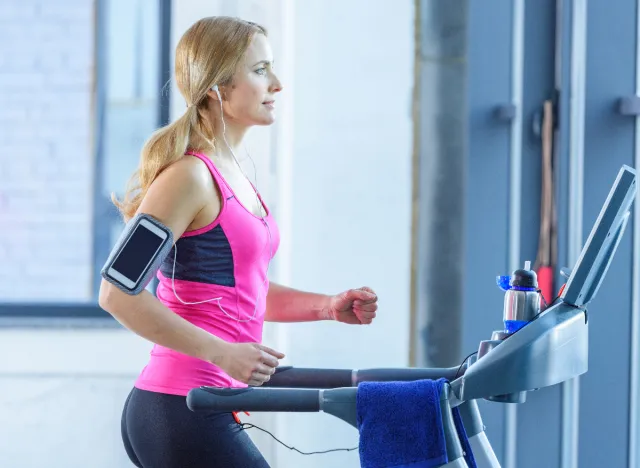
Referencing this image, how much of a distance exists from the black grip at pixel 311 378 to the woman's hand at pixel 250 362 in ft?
0.68

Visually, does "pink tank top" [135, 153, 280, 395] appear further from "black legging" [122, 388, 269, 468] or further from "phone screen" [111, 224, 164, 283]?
"phone screen" [111, 224, 164, 283]

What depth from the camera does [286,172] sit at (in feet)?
7.93

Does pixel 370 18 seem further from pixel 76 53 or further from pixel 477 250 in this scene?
pixel 76 53

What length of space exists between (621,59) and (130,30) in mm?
1484

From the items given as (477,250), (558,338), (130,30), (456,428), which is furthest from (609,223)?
(130,30)

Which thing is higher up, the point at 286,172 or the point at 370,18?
the point at 370,18

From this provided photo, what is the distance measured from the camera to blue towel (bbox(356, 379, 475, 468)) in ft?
3.73

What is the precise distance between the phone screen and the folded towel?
39 centimetres

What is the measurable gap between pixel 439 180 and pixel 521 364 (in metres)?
1.38

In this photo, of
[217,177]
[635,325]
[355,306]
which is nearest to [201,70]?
[217,177]

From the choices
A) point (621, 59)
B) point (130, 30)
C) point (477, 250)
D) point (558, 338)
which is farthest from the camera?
point (130, 30)

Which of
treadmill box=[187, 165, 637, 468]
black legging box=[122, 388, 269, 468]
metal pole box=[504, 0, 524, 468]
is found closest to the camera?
treadmill box=[187, 165, 637, 468]

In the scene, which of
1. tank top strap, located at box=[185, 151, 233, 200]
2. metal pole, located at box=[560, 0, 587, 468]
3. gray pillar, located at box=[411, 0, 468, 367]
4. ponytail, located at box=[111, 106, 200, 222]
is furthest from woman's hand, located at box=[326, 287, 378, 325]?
metal pole, located at box=[560, 0, 587, 468]

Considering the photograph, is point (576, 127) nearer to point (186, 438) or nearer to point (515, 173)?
point (515, 173)
